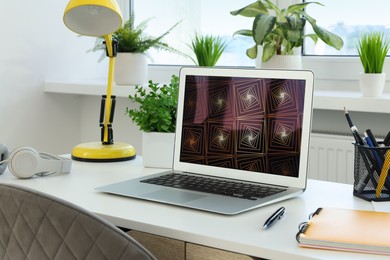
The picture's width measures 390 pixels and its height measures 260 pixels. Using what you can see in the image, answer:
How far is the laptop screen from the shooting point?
4.49 ft

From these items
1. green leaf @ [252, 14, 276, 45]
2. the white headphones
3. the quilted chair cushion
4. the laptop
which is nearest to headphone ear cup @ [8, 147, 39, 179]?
the white headphones

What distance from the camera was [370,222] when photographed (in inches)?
43.6

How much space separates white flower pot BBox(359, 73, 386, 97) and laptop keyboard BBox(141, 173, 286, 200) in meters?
0.84

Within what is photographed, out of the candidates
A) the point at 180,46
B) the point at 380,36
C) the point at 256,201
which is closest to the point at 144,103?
the point at 256,201

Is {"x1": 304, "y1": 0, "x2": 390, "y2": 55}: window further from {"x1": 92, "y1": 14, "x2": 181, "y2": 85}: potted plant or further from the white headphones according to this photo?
the white headphones

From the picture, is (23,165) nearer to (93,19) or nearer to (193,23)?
(93,19)

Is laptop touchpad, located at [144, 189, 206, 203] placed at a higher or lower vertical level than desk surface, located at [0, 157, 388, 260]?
higher

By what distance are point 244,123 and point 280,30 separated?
797 millimetres

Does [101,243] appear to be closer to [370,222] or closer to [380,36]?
[370,222]

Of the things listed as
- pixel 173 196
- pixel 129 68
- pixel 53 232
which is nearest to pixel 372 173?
pixel 173 196

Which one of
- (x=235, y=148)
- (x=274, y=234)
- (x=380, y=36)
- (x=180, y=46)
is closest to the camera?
(x=274, y=234)

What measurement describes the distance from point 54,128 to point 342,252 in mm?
2130

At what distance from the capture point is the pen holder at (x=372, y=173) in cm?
130

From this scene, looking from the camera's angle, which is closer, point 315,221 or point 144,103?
point 315,221
